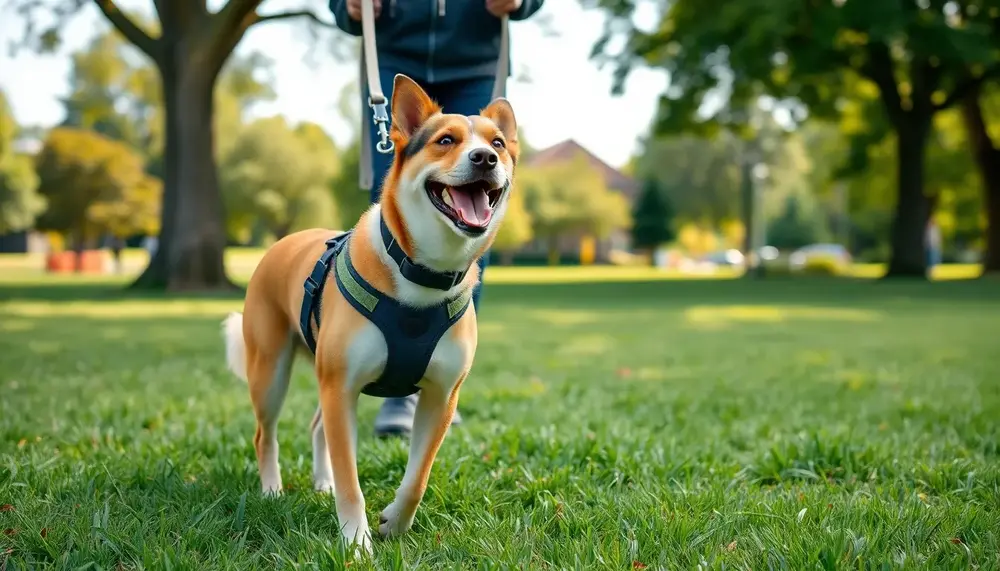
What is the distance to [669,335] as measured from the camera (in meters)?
12.1

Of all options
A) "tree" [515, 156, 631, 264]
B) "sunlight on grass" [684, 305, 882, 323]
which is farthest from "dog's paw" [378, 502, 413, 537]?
"tree" [515, 156, 631, 264]

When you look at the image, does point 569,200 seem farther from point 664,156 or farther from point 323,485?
point 323,485

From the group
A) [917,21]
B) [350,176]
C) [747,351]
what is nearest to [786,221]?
[350,176]

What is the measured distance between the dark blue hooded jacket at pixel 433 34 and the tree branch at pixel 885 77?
28641 mm

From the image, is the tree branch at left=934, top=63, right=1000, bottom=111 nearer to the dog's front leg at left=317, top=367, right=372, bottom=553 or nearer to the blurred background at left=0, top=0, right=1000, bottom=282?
the blurred background at left=0, top=0, right=1000, bottom=282

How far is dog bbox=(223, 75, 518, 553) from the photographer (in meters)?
2.89

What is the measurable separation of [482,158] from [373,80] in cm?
102

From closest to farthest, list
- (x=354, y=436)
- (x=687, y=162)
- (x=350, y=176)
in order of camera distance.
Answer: (x=354, y=436)
(x=350, y=176)
(x=687, y=162)

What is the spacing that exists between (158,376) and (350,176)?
159ft

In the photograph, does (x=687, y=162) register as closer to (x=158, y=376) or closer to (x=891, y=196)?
(x=891, y=196)

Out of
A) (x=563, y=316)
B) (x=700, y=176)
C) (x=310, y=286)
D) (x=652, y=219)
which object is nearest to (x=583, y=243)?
(x=652, y=219)

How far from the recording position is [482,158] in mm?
2805

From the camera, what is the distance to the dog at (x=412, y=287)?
2.89 metres

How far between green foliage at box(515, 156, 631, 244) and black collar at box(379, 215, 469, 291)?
6417cm
